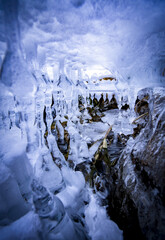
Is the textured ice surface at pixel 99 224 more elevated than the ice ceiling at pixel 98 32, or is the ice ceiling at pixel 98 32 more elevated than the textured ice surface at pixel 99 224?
the ice ceiling at pixel 98 32

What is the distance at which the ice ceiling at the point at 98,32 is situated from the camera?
604 mm

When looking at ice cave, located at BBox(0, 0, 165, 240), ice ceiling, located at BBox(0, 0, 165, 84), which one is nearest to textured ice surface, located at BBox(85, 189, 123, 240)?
ice cave, located at BBox(0, 0, 165, 240)

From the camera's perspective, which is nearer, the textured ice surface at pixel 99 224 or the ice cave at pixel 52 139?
the ice cave at pixel 52 139

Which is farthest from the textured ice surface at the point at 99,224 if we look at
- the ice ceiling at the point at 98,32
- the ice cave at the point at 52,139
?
the ice ceiling at the point at 98,32

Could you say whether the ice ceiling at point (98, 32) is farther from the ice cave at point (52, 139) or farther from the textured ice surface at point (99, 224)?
the textured ice surface at point (99, 224)

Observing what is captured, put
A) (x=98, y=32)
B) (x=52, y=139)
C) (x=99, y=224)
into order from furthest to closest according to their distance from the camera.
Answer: (x=52, y=139) < (x=99, y=224) < (x=98, y=32)

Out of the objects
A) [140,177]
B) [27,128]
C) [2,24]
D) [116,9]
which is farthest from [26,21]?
[140,177]

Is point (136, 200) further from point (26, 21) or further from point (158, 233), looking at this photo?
point (26, 21)

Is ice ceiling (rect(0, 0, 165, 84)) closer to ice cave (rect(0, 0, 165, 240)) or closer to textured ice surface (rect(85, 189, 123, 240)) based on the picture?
ice cave (rect(0, 0, 165, 240))

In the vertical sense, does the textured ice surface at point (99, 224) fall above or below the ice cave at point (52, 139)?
below

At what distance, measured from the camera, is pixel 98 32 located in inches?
32.8

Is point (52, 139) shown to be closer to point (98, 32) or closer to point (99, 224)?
point (99, 224)

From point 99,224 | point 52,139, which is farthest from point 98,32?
point 99,224

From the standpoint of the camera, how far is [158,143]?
74 cm
